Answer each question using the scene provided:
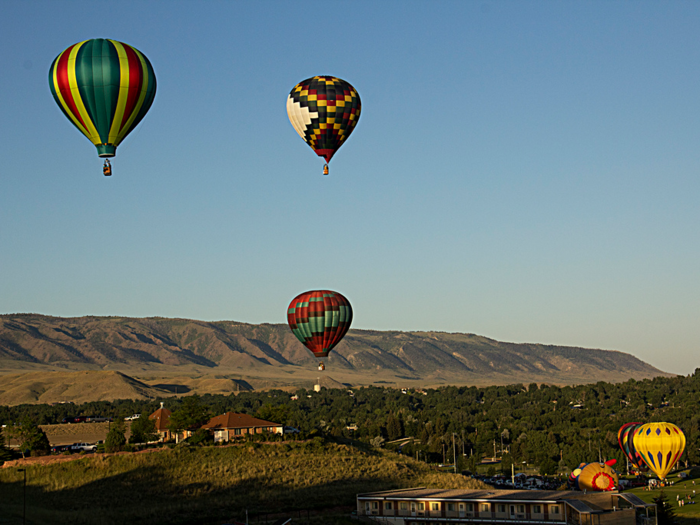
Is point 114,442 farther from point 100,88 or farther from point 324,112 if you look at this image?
point 100,88

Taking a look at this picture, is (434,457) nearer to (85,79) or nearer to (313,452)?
(313,452)

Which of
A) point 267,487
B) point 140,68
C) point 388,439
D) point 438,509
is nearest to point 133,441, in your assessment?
point 267,487

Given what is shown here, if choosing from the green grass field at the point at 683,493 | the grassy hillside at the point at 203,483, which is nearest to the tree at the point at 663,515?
the green grass field at the point at 683,493

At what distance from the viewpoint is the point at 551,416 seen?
166 meters

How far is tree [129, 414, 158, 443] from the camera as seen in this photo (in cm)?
9050

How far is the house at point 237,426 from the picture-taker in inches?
3556

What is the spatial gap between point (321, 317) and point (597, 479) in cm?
2600

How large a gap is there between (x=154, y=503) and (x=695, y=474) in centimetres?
7707

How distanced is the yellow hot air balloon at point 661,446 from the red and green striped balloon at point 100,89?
68.2 metres

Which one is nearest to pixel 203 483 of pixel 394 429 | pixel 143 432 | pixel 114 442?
pixel 114 442

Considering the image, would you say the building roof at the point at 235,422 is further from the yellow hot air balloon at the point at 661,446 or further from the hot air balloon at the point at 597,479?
the yellow hot air balloon at the point at 661,446

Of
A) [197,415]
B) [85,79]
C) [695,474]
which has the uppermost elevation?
[85,79]

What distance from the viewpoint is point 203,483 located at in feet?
235

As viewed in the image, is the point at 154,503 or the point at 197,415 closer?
the point at 154,503
